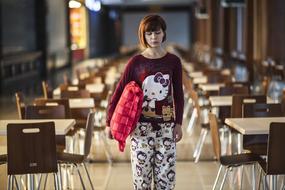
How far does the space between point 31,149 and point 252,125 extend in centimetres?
193

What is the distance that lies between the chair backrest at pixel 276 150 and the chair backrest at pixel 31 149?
68.5 inches

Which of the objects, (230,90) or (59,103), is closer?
(59,103)

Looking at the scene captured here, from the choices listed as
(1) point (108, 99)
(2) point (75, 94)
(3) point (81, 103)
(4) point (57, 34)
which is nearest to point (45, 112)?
(3) point (81, 103)

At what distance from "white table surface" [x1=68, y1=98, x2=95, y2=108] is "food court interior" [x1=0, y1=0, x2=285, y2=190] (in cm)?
1

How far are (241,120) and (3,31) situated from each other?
11.4 metres

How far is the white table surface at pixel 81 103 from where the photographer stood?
791 cm

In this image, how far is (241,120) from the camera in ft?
19.4

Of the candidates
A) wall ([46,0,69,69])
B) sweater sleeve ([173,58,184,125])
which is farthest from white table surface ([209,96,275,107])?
wall ([46,0,69,69])

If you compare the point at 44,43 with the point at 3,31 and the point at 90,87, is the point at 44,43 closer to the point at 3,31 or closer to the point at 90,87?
the point at 3,31

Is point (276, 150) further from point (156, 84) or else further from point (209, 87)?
point (209, 87)

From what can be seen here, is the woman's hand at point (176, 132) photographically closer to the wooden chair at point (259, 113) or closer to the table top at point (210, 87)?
the wooden chair at point (259, 113)

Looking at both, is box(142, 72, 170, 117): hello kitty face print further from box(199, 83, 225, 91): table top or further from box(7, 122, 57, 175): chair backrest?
box(199, 83, 225, 91): table top

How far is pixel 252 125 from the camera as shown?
5559mm

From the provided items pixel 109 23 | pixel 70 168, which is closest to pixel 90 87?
pixel 70 168
